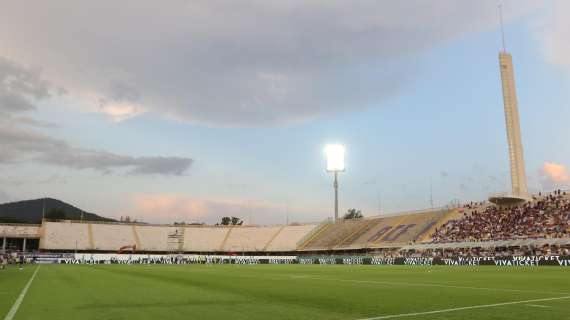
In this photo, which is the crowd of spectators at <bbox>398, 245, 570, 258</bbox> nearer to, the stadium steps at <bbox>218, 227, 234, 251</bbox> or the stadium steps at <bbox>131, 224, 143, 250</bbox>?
the stadium steps at <bbox>218, 227, 234, 251</bbox>

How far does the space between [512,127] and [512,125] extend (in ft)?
0.99

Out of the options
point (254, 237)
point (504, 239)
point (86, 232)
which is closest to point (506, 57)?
point (504, 239)

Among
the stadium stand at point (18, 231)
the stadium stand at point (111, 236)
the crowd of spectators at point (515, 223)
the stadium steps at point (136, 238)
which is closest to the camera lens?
the crowd of spectators at point (515, 223)

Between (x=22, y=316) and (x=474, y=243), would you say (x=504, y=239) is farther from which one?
(x=22, y=316)

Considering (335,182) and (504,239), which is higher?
(335,182)

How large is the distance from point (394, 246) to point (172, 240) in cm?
5527

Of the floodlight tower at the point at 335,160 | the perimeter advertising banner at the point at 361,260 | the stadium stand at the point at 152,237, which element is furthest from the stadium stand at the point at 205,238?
the floodlight tower at the point at 335,160

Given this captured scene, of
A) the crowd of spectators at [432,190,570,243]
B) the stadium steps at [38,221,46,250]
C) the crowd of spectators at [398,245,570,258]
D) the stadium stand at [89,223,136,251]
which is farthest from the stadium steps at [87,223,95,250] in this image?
the crowd of spectators at [432,190,570,243]

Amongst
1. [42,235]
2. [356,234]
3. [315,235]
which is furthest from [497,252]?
[42,235]

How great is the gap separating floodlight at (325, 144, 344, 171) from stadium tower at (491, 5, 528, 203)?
107ft

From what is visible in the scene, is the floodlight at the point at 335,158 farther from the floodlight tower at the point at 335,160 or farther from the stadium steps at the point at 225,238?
the stadium steps at the point at 225,238

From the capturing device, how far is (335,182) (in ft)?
313

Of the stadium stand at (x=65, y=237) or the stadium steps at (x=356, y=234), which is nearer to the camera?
the stadium steps at (x=356, y=234)

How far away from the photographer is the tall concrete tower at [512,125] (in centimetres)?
7012
